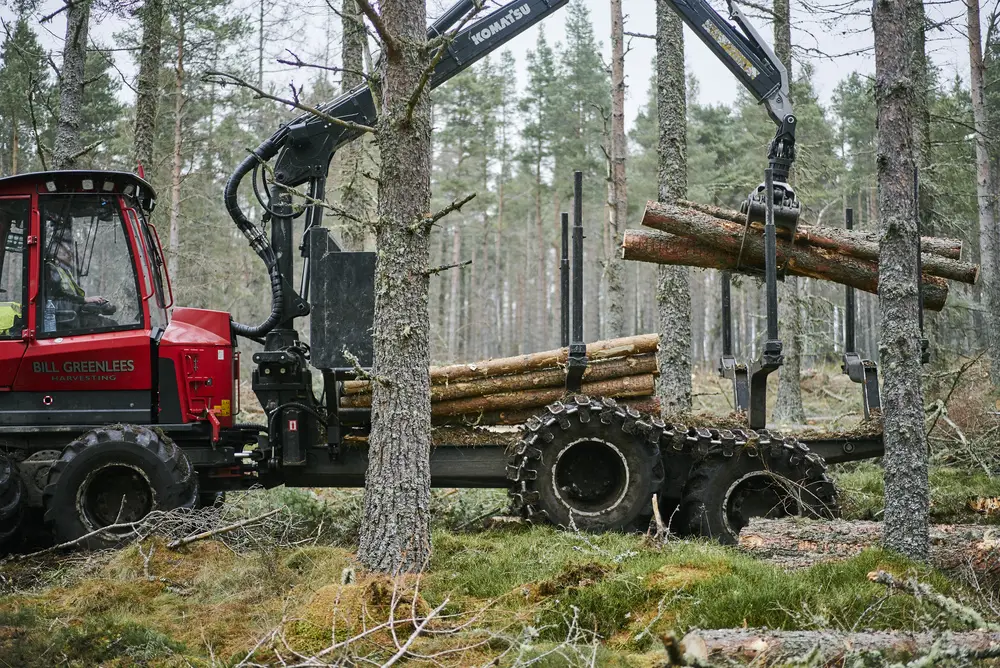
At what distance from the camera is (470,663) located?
4266 mm

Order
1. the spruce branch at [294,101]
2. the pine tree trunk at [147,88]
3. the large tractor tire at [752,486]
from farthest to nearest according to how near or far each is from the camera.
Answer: the pine tree trunk at [147,88], the large tractor tire at [752,486], the spruce branch at [294,101]

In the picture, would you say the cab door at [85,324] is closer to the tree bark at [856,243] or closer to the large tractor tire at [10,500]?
the large tractor tire at [10,500]

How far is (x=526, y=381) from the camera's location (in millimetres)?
7902

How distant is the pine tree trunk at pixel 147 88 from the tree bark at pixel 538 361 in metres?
7.45

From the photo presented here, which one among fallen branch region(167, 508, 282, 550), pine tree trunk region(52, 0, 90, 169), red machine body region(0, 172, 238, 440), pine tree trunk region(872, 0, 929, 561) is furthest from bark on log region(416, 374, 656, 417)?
pine tree trunk region(52, 0, 90, 169)

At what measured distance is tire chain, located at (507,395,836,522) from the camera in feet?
23.6

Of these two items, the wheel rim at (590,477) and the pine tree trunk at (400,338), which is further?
the wheel rim at (590,477)

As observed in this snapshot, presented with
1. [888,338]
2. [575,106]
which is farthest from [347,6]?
[575,106]

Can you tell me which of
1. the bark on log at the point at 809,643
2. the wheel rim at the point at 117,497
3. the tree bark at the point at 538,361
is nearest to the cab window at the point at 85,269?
the wheel rim at the point at 117,497

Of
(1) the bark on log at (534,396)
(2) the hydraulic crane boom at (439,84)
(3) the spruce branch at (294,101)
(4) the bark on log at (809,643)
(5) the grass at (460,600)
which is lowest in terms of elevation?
(5) the grass at (460,600)

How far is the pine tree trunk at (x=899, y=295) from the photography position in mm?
5312

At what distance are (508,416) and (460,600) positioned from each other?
2.94 meters

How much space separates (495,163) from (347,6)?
28.6 m

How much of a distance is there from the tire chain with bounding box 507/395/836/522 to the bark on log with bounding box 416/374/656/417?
49 cm
